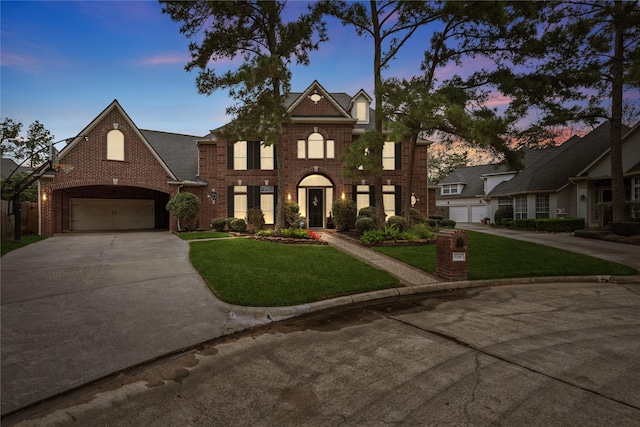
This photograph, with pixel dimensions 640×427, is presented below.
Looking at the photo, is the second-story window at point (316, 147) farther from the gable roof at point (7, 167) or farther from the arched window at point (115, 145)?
the gable roof at point (7, 167)

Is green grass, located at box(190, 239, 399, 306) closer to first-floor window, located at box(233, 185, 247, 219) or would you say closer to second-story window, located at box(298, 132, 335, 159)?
first-floor window, located at box(233, 185, 247, 219)

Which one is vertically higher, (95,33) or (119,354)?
(95,33)

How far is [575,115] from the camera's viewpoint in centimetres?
1648

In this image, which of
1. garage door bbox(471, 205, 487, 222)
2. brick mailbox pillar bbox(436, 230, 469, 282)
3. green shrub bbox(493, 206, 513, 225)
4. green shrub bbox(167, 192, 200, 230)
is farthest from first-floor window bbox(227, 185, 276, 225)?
garage door bbox(471, 205, 487, 222)

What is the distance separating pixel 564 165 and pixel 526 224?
226 inches

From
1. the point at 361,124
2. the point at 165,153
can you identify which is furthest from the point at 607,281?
the point at 165,153

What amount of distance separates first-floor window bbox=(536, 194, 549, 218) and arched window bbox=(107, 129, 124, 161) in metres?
28.9

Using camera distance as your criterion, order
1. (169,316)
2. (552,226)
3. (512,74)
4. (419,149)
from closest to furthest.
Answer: (169,316)
(512,74)
(552,226)
(419,149)

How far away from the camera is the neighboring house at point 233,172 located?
60.0 ft

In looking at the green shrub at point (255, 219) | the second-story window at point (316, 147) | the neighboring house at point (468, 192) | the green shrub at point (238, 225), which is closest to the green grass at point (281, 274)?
the green shrub at point (238, 225)

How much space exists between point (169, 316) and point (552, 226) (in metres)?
22.4

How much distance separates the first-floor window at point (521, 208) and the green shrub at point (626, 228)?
406 inches

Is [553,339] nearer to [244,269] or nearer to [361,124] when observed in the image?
[244,269]

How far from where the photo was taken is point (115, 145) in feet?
61.1
